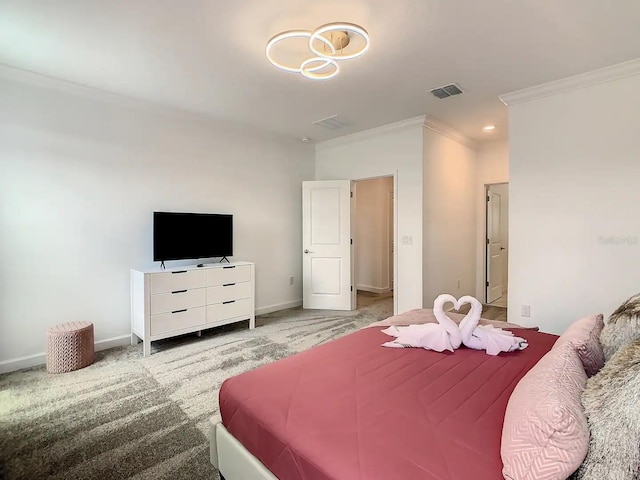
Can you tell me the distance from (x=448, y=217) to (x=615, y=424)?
4077mm

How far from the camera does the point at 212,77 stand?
9.72 feet

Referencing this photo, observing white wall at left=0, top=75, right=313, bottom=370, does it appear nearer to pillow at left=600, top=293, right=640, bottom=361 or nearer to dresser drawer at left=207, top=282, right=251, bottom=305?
dresser drawer at left=207, top=282, right=251, bottom=305

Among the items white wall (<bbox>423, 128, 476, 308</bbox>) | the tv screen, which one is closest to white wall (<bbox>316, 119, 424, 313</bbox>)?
white wall (<bbox>423, 128, 476, 308</bbox>)

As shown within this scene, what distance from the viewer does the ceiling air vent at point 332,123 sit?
407 centimetres

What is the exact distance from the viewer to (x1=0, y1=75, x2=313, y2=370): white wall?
112 inches

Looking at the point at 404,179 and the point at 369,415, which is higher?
the point at 404,179

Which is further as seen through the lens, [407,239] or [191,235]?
[407,239]

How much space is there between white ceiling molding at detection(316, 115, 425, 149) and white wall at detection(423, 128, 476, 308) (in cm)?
20

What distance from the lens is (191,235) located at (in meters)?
3.69

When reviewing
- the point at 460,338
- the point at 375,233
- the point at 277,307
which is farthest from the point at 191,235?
the point at 375,233

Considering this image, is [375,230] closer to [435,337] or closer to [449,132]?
[449,132]

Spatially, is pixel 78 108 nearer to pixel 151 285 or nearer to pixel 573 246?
pixel 151 285

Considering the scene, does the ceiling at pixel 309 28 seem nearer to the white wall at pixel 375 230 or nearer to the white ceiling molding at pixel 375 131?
the white ceiling molding at pixel 375 131

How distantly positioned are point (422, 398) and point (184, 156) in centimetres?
369
